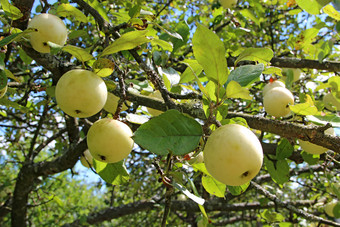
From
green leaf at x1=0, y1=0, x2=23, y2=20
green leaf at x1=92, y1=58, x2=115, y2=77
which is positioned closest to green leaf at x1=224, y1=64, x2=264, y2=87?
green leaf at x1=92, y1=58, x2=115, y2=77

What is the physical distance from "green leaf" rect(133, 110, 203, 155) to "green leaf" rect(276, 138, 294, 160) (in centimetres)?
125

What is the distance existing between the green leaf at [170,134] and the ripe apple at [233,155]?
7cm

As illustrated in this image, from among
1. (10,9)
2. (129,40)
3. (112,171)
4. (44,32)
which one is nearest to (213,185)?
(112,171)

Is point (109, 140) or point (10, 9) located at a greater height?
point (10, 9)

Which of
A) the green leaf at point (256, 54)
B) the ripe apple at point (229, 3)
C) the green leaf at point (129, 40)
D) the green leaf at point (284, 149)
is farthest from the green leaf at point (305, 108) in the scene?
the ripe apple at point (229, 3)

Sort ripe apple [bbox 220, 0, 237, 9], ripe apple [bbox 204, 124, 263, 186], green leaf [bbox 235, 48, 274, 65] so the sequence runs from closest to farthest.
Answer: ripe apple [bbox 204, 124, 263, 186] → green leaf [bbox 235, 48, 274, 65] → ripe apple [bbox 220, 0, 237, 9]

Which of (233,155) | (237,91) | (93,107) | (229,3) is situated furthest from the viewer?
(229,3)

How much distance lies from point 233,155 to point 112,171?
756 mm

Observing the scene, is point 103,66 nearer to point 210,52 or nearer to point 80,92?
point 80,92

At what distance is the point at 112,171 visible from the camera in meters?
1.44

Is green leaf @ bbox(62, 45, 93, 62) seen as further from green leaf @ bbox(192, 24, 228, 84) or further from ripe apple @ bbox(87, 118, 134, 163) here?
green leaf @ bbox(192, 24, 228, 84)


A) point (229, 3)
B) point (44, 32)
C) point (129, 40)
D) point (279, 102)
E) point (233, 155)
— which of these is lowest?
point (233, 155)

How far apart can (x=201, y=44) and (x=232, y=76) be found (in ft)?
0.78

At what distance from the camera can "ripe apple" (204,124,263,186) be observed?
0.91 metres
